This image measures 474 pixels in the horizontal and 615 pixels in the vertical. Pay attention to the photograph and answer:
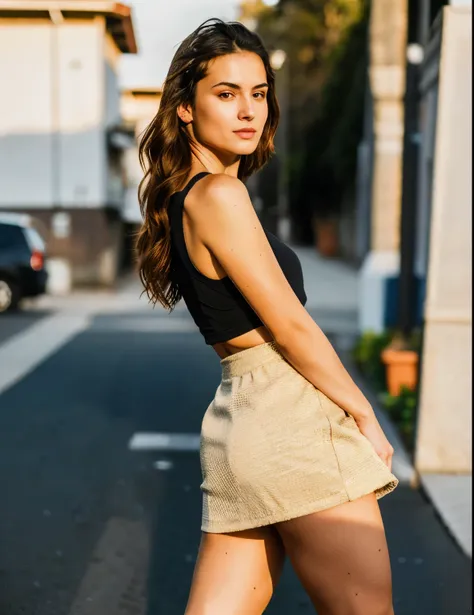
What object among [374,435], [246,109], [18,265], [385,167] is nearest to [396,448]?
[374,435]

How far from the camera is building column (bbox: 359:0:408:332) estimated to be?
1250 centimetres

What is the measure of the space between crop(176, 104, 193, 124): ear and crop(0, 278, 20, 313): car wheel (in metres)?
17.6

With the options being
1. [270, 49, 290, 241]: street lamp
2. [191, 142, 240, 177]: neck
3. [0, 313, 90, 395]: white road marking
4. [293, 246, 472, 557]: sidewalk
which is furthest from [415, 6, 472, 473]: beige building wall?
[270, 49, 290, 241]: street lamp

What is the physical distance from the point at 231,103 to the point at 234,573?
3.70 feet

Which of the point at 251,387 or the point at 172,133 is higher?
the point at 172,133

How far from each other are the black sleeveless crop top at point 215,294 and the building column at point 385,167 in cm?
1022

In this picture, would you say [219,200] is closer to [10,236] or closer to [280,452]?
[280,452]

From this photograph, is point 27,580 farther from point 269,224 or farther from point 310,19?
point 269,224

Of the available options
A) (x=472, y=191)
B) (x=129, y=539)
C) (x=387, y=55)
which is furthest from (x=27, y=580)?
(x=387, y=55)

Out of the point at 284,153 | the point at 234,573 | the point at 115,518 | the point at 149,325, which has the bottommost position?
the point at 149,325

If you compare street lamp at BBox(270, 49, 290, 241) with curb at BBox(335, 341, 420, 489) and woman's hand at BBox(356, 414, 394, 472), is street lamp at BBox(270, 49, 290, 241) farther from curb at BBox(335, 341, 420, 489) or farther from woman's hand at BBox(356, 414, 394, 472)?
woman's hand at BBox(356, 414, 394, 472)

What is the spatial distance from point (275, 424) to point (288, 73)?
56.1 m

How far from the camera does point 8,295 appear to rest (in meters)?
19.4

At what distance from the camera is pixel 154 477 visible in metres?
6.43
